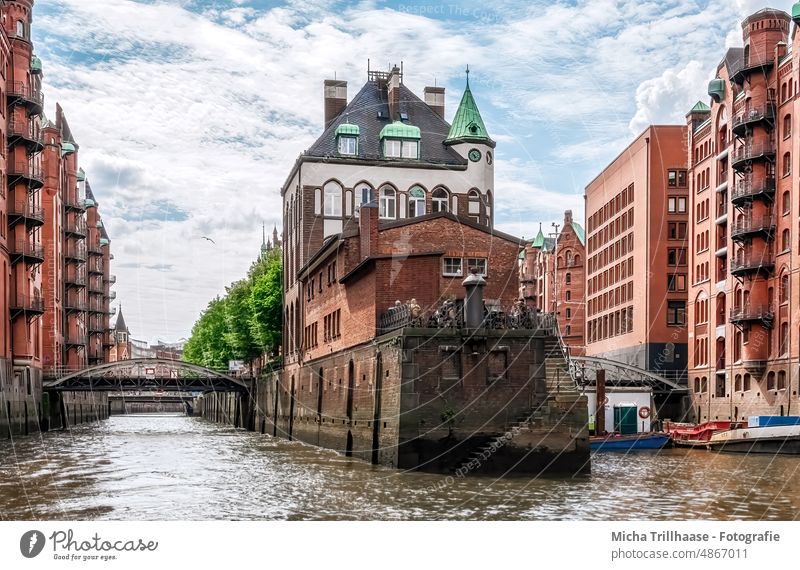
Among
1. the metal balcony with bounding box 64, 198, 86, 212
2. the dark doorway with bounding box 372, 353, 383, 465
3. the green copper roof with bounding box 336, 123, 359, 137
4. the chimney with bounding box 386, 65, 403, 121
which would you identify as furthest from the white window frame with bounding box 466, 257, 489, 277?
the metal balcony with bounding box 64, 198, 86, 212

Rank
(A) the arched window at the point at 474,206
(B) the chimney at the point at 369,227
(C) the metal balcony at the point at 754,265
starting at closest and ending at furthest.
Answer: (B) the chimney at the point at 369,227
(C) the metal balcony at the point at 754,265
(A) the arched window at the point at 474,206

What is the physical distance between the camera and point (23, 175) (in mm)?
56438

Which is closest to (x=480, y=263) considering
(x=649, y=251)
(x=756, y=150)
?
(x=756, y=150)

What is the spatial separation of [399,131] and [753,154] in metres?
18.0

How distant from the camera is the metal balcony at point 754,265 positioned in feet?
191

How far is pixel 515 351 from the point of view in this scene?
33.6m

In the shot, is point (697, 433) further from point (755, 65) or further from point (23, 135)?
point (23, 135)

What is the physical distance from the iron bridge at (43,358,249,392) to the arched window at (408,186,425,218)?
2105 cm

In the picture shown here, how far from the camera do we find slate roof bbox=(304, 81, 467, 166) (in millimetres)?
63000

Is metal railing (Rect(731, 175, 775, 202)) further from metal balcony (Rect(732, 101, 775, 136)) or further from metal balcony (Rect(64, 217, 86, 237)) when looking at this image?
metal balcony (Rect(64, 217, 86, 237))

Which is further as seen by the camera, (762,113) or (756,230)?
(756,230)

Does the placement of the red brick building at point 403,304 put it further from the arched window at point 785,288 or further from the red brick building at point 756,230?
the arched window at point 785,288

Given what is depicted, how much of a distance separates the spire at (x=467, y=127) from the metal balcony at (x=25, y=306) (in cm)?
2245

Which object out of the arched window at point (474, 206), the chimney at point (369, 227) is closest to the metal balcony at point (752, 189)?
the arched window at point (474, 206)
